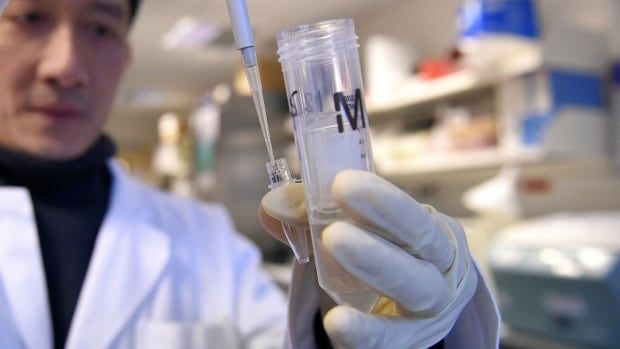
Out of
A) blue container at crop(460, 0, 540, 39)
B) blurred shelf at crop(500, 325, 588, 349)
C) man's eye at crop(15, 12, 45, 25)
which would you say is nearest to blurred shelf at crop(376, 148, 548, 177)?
blue container at crop(460, 0, 540, 39)

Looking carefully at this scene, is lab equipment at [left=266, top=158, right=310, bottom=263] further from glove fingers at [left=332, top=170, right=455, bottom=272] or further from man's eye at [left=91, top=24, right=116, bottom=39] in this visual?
man's eye at [left=91, top=24, right=116, bottom=39]

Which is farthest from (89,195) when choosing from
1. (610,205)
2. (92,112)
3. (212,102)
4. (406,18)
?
(212,102)

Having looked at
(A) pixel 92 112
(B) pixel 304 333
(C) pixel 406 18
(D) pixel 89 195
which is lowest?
(B) pixel 304 333

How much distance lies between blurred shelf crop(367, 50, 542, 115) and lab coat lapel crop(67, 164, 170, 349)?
1.16 m

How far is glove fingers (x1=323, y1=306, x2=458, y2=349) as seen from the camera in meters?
0.39

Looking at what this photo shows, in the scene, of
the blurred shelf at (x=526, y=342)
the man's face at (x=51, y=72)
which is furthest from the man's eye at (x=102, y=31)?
the blurred shelf at (x=526, y=342)

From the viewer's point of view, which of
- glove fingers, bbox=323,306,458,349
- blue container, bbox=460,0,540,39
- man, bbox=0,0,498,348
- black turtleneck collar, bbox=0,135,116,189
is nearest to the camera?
glove fingers, bbox=323,306,458,349

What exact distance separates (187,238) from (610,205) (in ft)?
4.31

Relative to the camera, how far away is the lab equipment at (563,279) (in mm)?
1152

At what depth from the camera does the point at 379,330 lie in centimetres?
41

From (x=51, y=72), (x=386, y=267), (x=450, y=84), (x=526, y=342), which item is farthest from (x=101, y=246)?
(x=450, y=84)

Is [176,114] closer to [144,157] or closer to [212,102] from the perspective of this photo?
[144,157]

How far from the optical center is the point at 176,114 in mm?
4945

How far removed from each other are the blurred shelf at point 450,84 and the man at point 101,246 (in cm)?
101
